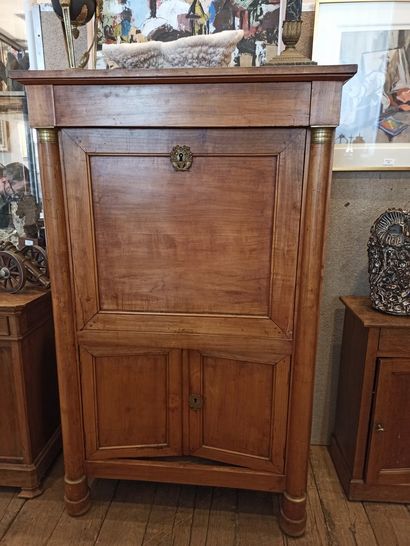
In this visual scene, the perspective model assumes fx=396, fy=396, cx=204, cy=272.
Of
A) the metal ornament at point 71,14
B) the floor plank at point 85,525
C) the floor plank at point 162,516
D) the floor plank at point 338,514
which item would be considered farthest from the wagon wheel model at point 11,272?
the floor plank at point 338,514

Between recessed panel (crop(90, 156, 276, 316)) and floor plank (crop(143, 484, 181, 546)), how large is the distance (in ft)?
2.77

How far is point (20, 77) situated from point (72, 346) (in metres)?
0.85

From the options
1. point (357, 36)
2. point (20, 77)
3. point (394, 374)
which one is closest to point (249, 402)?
point (394, 374)

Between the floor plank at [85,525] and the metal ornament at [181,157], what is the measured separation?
1.35 metres

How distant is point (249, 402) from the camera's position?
1387mm

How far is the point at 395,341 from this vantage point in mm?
1442

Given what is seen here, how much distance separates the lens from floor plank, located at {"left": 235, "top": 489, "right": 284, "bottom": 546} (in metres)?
1.43

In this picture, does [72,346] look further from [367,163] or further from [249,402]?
[367,163]

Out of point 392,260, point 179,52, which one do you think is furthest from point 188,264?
point 392,260

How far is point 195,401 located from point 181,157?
2.75 ft

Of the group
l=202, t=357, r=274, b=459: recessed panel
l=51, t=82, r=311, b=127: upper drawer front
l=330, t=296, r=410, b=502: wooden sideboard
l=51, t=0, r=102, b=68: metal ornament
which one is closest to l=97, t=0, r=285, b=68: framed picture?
l=51, t=0, r=102, b=68: metal ornament

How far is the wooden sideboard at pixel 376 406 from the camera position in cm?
145

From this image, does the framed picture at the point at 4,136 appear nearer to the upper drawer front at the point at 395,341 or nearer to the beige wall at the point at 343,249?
the beige wall at the point at 343,249

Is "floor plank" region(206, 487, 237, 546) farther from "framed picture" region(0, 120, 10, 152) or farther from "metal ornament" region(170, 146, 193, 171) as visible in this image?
"framed picture" region(0, 120, 10, 152)
